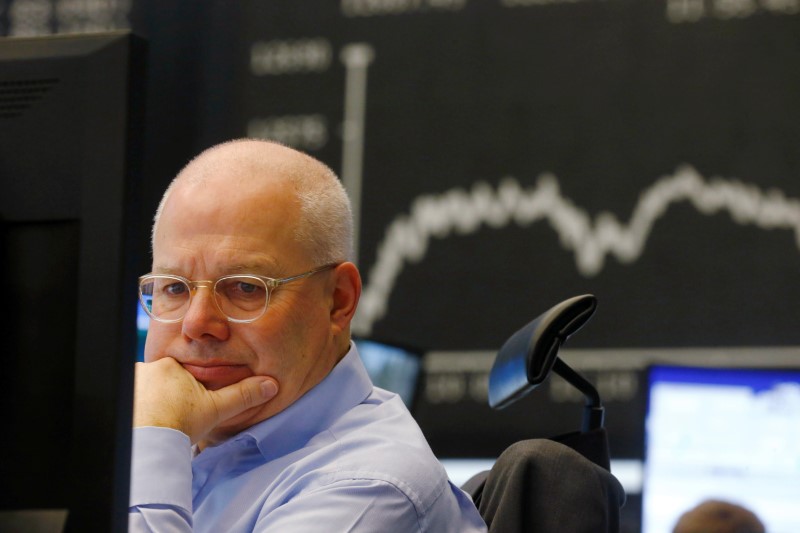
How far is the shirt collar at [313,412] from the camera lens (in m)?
1.52

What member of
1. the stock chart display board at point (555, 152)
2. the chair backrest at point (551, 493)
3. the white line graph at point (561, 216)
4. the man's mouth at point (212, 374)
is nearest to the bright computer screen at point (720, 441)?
the stock chart display board at point (555, 152)

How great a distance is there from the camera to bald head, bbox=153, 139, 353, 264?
156cm

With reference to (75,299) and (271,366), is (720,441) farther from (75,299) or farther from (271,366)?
(75,299)

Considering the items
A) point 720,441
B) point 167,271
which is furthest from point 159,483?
point 720,441

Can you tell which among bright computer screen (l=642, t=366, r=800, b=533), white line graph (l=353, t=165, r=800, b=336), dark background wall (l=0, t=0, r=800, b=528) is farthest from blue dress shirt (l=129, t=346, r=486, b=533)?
white line graph (l=353, t=165, r=800, b=336)

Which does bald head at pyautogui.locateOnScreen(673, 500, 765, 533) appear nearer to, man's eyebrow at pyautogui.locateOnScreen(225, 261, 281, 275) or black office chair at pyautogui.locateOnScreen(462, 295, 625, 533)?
black office chair at pyautogui.locateOnScreen(462, 295, 625, 533)

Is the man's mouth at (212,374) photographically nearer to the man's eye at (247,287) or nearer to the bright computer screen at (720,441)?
the man's eye at (247,287)

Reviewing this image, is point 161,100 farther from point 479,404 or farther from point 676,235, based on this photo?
point 676,235

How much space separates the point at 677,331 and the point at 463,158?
768mm

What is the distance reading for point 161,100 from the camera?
365 cm

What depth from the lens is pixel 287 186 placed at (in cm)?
158

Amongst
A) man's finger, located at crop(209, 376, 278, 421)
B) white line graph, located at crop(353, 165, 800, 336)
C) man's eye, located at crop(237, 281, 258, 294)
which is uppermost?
man's eye, located at crop(237, 281, 258, 294)

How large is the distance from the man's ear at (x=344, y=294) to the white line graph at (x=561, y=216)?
1745mm

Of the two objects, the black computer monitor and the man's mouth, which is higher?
the black computer monitor
